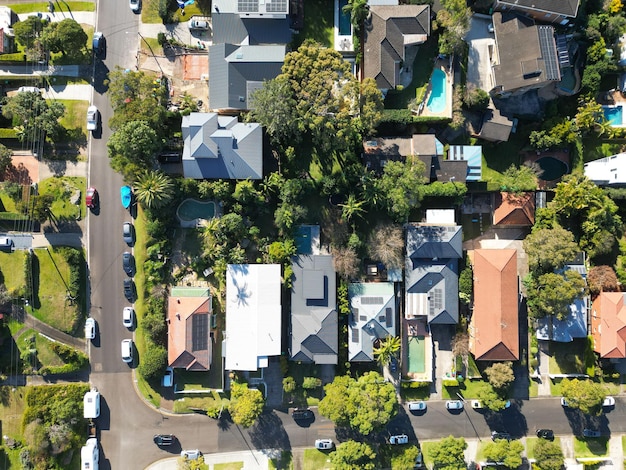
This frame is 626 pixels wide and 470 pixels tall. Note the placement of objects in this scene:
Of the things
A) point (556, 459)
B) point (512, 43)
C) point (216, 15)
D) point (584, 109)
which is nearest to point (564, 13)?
point (512, 43)

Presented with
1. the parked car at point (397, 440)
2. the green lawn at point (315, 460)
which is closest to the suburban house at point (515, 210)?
the parked car at point (397, 440)

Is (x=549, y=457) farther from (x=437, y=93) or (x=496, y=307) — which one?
(x=437, y=93)

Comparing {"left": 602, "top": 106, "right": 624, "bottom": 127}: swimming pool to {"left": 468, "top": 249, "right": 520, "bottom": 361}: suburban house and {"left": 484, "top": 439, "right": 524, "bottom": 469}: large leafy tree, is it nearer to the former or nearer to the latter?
{"left": 468, "top": 249, "right": 520, "bottom": 361}: suburban house

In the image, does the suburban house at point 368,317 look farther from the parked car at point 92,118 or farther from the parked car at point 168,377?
the parked car at point 92,118

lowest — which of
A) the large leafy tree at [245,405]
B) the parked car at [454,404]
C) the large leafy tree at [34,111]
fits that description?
the parked car at [454,404]

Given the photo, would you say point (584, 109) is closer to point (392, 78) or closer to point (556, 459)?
point (392, 78)

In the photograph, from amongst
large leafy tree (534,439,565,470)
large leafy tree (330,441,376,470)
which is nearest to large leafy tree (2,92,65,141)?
large leafy tree (330,441,376,470)
